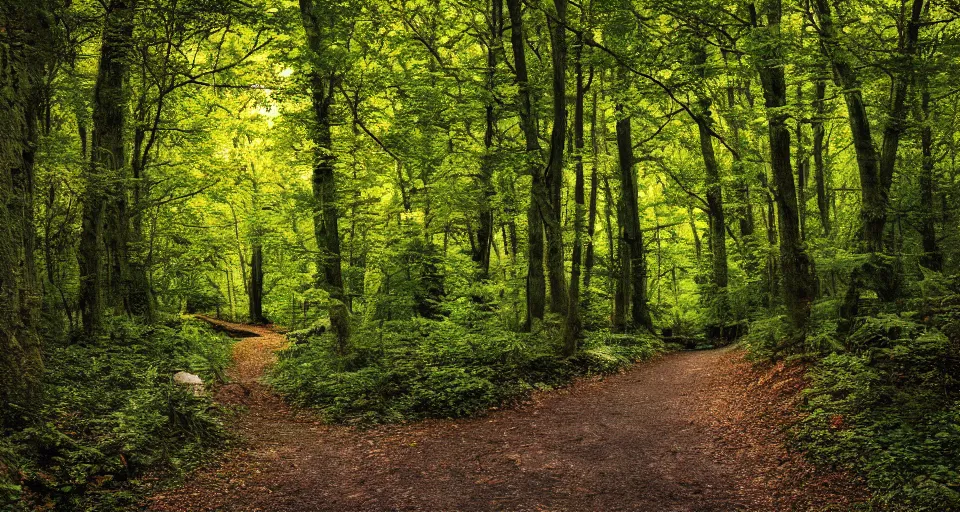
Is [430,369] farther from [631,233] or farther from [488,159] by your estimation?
[631,233]

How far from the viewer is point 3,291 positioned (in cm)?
595

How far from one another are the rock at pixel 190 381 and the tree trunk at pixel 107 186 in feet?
7.61

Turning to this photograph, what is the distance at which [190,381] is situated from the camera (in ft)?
29.3

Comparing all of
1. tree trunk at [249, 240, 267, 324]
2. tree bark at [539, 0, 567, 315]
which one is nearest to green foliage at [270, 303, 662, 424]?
tree bark at [539, 0, 567, 315]

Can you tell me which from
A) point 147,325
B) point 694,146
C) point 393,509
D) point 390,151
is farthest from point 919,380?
point 694,146

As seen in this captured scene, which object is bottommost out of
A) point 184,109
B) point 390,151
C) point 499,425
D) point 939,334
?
point 499,425

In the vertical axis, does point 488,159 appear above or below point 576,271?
above

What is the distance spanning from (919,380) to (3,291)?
10301 millimetres

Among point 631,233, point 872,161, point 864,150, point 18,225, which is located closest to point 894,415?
point 872,161

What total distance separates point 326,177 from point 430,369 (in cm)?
588

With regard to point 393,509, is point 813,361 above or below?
above

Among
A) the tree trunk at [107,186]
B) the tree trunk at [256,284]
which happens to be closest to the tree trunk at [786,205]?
the tree trunk at [107,186]

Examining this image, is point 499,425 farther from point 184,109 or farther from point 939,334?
point 184,109

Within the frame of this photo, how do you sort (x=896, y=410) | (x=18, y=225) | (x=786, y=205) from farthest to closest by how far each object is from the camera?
(x=786, y=205), (x=18, y=225), (x=896, y=410)
